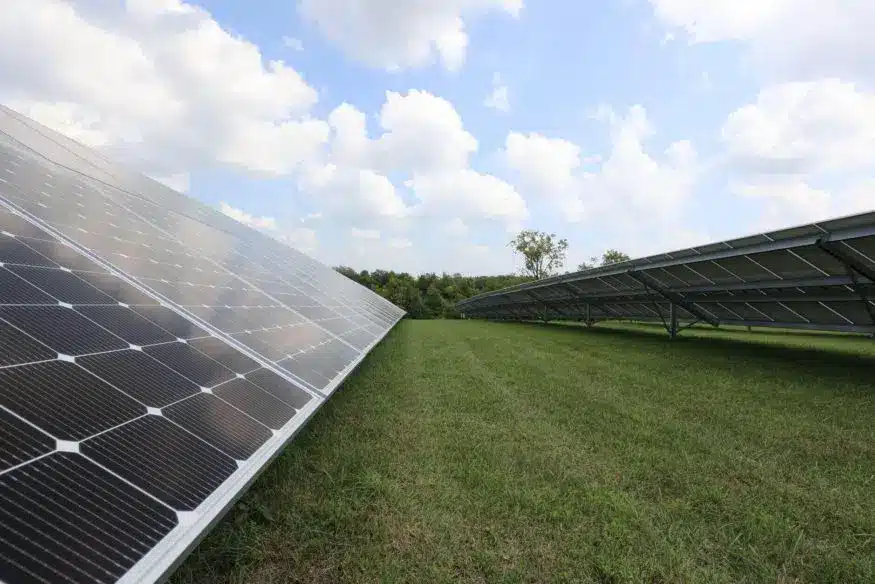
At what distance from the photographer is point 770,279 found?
46.6ft

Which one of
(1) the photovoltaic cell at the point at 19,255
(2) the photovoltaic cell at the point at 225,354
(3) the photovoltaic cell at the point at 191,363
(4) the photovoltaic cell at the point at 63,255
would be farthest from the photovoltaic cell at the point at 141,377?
(4) the photovoltaic cell at the point at 63,255

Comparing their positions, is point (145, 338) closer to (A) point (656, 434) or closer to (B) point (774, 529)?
(B) point (774, 529)

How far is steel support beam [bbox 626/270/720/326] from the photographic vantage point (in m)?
19.8

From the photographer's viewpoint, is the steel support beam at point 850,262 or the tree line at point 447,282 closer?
the steel support beam at point 850,262

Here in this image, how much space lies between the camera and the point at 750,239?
12617mm

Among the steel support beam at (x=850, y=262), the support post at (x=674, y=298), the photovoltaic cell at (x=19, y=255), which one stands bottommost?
the photovoltaic cell at (x=19, y=255)

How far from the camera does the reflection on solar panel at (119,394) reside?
2258 mm

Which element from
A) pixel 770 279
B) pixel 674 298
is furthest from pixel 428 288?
pixel 770 279

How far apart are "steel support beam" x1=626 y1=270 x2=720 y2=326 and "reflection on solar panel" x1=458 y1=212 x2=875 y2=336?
40 millimetres

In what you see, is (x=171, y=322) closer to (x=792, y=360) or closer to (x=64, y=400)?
(x=64, y=400)

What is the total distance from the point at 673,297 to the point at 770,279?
20.5ft

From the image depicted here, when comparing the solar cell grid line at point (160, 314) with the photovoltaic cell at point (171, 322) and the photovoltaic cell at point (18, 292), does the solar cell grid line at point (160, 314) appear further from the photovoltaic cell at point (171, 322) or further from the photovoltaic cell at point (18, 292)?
the photovoltaic cell at point (18, 292)

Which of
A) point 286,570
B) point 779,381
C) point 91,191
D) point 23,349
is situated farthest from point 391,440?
point 91,191

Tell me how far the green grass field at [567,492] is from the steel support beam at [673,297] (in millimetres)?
10528
